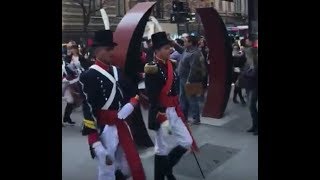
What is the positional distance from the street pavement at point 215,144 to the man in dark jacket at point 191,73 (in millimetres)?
423

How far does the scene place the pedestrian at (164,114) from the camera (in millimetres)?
5016

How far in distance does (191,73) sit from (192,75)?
0.16 feet

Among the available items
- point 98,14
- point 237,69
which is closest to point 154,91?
point 237,69

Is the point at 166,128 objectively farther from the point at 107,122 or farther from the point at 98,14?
the point at 98,14

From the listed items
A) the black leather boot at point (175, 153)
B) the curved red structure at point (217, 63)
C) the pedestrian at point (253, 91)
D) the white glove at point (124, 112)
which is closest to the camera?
the white glove at point (124, 112)

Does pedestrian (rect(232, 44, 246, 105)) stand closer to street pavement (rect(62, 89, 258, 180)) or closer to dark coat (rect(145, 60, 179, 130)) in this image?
street pavement (rect(62, 89, 258, 180))

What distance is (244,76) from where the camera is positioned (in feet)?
27.9

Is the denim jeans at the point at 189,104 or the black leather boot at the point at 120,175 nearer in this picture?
the black leather boot at the point at 120,175

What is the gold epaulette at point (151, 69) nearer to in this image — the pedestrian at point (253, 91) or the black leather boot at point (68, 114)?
the pedestrian at point (253, 91)

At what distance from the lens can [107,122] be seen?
172 inches

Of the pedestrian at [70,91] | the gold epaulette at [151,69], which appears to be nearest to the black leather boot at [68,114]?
the pedestrian at [70,91]

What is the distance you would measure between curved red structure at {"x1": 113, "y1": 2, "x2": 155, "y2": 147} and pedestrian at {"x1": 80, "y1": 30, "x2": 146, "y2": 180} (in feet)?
8.13
